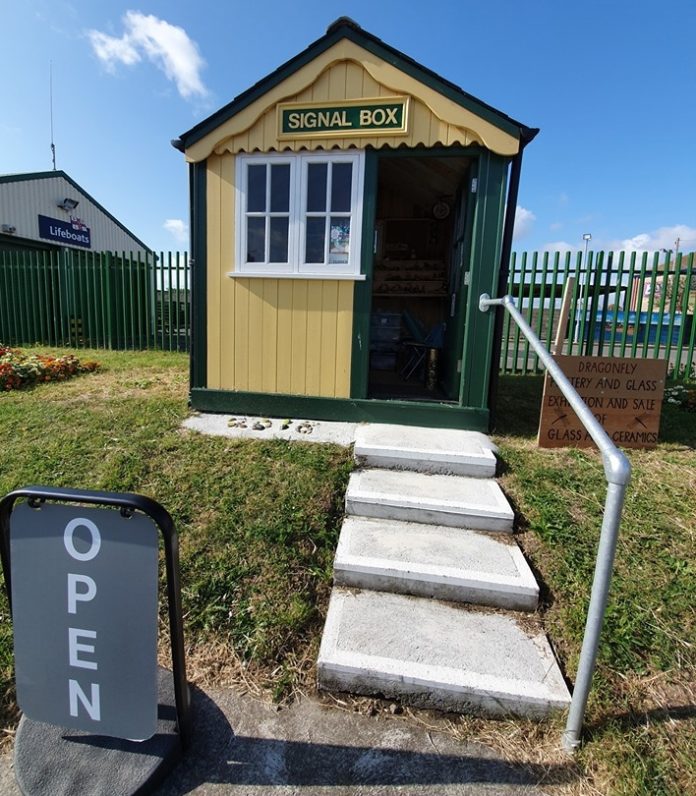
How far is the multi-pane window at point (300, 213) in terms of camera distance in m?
3.96

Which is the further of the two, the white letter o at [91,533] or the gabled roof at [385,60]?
the gabled roof at [385,60]

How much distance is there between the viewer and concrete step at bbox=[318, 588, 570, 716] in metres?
1.77

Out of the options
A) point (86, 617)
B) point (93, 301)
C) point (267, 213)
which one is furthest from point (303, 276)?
point (93, 301)

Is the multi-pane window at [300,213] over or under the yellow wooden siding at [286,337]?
over

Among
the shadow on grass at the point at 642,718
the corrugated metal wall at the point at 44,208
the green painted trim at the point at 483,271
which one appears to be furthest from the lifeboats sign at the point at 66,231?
the shadow on grass at the point at 642,718

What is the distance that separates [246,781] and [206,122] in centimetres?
457

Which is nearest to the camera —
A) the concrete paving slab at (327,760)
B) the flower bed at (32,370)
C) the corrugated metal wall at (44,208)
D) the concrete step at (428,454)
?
the concrete paving slab at (327,760)

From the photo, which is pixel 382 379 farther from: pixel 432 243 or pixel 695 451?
pixel 695 451

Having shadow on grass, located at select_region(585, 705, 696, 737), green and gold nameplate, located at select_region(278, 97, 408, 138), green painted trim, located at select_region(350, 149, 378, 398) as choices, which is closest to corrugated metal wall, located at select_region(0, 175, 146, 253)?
green and gold nameplate, located at select_region(278, 97, 408, 138)

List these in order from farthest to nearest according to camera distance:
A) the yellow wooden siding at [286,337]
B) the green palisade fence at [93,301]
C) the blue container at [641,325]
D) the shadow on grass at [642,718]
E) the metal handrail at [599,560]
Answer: the green palisade fence at [93,301], the blue container at [641,325], the yellow wooden siding at [286,337], the shadow on grass at [642,718], the metal handrail at [599,560]

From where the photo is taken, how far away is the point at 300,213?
4027 mm

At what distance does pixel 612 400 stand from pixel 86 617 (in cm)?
399

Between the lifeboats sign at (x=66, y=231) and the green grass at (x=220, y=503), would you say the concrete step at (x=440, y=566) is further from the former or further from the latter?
the lifeboats sign at (x=66, y=231)

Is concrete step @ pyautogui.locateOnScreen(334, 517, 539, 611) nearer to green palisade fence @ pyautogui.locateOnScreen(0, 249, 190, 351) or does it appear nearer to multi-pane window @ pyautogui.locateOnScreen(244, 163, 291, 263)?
multi-pane window @ pyautogui.locateOnScreen(244, 163, 291, 263)
